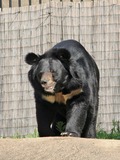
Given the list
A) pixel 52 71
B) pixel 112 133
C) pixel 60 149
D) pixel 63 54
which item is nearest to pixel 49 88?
pixel 52 71

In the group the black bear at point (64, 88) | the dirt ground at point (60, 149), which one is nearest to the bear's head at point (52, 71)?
the black bear at point (64, 88)

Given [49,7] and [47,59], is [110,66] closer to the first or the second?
[49,7]

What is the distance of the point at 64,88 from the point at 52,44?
3326 mm

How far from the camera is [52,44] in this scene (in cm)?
1149

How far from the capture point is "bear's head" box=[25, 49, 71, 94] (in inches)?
318

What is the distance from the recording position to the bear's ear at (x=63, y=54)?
820cm

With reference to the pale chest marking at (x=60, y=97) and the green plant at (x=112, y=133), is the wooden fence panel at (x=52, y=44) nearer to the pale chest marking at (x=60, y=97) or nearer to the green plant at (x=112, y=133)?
the green plant at (x=112, y=133)

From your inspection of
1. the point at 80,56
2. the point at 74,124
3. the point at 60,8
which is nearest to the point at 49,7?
the point at 60,8

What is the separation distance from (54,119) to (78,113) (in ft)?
2.32

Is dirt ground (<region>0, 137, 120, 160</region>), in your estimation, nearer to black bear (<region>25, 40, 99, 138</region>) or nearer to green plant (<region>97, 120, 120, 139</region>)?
black bear (<region>25, 40, 99, 138</region>)

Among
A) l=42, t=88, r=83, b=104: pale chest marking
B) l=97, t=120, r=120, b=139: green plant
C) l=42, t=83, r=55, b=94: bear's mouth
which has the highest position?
l=42, t=83, r=55, b=94: bear's mouth

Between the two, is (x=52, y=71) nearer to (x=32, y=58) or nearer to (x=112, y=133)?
(x=32, y=58)

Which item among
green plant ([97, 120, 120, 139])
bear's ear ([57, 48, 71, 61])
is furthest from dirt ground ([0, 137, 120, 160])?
green plant ([97, 120, 120, 139])

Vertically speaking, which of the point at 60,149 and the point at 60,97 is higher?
the point at 60,97
